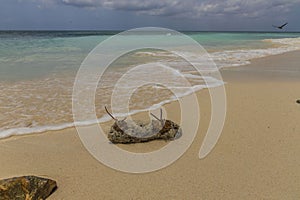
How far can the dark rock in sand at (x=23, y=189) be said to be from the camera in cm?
242

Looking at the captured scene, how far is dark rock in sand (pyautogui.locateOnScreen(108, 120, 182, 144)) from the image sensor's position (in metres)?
3.83

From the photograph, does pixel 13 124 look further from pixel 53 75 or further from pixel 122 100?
pixel 53 75

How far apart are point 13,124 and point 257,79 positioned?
22.6 feet

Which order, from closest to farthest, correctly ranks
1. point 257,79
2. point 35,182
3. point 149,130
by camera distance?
point 35,182 < point 149,130 < point 257,79

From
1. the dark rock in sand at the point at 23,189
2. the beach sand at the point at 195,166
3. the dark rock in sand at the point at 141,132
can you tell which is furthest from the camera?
the dark rock in sand at the point at 141,132

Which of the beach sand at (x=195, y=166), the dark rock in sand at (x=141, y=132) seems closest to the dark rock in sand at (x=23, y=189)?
the beach sand at (x=195, y=166)

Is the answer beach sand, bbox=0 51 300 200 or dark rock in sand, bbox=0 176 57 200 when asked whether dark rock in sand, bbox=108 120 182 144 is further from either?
dark rock in sand, bbox=0 176 57 200

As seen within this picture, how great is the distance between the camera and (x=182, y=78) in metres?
8.84

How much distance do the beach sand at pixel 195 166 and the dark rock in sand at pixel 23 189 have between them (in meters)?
0.19

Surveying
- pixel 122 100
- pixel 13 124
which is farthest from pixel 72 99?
pixel 13 124

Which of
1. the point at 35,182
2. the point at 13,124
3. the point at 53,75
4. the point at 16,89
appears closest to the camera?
the point at 35,182

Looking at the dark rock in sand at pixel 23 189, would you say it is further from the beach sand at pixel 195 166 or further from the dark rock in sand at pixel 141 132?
the dark rock in sand at pixel 141 132

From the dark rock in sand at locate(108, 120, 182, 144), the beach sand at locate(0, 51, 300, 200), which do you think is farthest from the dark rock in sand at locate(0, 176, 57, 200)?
the dark rock in sand at locate(108, 120, 182, 144)

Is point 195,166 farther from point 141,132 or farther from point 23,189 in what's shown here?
point 23,189
